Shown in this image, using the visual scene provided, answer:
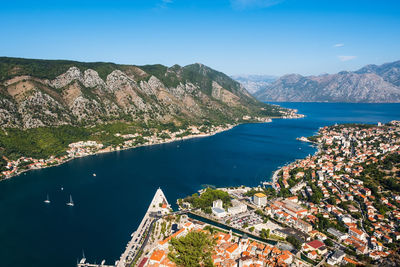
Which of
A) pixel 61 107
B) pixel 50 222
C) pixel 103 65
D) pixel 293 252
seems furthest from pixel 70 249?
pixel 103 65

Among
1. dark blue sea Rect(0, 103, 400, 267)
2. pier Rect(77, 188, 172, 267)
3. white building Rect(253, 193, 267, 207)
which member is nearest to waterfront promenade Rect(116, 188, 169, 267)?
pier Rect(77, 188, 172, 267)

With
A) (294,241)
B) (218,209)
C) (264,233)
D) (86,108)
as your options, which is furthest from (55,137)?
(294,241)

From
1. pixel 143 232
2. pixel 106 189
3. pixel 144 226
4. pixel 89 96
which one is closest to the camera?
pixel 143 232

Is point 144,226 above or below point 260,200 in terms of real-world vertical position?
below

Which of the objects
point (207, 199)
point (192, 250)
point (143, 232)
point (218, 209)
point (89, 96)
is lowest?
point (143, 232)

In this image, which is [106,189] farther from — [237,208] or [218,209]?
[237,208]

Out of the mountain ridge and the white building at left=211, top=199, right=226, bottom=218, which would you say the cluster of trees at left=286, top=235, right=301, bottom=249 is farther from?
the mountain ridge

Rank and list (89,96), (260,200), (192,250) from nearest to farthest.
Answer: (192,250) < (260,200) < (89,96)
